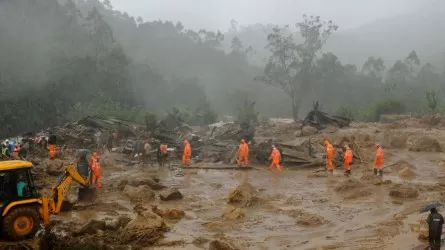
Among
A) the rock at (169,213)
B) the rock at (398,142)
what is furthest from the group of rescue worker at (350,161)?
the rock at (169,213)

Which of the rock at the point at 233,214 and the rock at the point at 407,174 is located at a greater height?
the rock at the point at 233,214

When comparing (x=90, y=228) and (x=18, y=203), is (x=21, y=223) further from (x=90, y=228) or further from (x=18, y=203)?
(x=90, y=228)

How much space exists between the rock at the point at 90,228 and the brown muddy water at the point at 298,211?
166cm

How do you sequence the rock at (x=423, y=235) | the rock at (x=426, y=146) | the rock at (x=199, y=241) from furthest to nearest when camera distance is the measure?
the rock at (x=426, y=146) → the rock at (x=199, y=241) → the rock at (x=423, y=235)

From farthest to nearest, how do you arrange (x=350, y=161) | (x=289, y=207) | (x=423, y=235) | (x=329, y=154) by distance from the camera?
(x=329, y=154)
(x=350, y=161)
(x=289, y=207)
(x=423, y=235)

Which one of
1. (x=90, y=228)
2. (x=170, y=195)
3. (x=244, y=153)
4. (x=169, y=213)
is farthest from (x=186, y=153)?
(x=90, y=228)

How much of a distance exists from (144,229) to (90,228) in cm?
128

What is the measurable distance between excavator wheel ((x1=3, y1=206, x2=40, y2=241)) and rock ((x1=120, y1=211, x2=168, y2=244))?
2067mm

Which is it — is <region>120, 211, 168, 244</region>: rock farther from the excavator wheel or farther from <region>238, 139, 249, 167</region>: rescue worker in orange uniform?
<region>238, 139, 249, 167</region>: rescue worker in orange uniform

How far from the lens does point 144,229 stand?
1109 centimetres

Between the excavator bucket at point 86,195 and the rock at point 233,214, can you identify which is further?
the excavator bucket at point 86,195

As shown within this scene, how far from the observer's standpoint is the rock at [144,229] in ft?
35.6

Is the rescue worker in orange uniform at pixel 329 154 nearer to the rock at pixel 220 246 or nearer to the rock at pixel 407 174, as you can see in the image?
the rock at pixel 407 174

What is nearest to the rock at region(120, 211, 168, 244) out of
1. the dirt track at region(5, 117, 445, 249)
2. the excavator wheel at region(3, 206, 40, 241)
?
the dirt track at region(5, 117, 445, 249)
